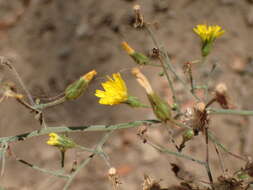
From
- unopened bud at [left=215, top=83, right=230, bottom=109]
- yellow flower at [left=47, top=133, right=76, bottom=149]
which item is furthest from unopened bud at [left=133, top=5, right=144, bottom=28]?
Result: yellow flower at [left=47, top=133, right=76, bottom=149]

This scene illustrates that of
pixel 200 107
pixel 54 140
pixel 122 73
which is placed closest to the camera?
pixel 200 107

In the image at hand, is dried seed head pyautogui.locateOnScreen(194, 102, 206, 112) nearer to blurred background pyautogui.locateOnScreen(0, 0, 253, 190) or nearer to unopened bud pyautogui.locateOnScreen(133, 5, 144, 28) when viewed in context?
unopened bud pyautogui.locateOnScreen(133, 5, 144, 28)

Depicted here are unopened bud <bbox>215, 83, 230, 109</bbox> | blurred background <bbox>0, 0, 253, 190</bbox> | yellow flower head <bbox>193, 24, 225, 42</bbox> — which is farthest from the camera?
blurred background <bbox>0, 0, 253, 190</bbox>

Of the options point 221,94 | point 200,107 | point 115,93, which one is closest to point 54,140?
point 115,93

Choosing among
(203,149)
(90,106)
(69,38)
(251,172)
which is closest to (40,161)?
(90,106)

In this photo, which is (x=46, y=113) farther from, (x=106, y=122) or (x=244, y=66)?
(x=244, y=66)

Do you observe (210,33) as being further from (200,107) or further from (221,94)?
(200,107)

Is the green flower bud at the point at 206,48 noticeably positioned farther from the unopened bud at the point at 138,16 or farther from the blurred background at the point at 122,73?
the blurred background at the point at 122,73

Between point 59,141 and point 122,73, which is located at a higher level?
point 122,73
